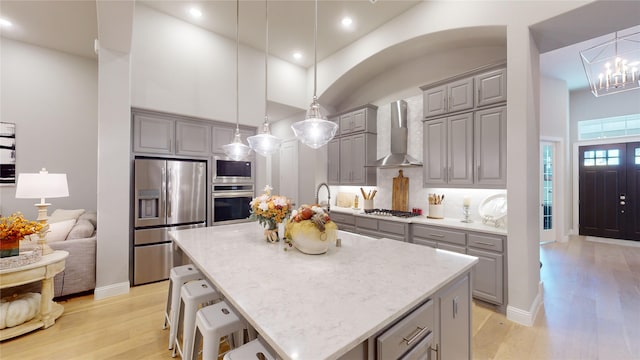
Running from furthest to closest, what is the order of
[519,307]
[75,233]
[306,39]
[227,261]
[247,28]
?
[306,39] < [247,28] < [75,233] < [519,307] < [227,261]

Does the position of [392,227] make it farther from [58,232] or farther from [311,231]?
[58,232]

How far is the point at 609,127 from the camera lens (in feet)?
18.8

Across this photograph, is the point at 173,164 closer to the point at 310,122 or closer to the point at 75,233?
the point at 75,233

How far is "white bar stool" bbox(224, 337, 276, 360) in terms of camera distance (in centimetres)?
105

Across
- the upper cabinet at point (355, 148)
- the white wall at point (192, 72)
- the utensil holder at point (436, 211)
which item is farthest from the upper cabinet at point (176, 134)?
the utensil holder at point (436, 211)

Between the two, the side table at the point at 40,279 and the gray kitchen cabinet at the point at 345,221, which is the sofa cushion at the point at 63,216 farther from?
the gray kitchen cabinet at the point at 345,221

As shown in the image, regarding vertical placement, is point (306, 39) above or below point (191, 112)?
above

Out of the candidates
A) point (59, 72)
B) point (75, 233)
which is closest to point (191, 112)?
point (75, 233)

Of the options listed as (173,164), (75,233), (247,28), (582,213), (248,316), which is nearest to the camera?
(248,316)

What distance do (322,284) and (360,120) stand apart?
3.67 metres

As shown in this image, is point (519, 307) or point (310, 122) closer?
point (310, 122)

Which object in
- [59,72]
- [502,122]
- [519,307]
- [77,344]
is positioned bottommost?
[77,344]

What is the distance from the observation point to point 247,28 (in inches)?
151

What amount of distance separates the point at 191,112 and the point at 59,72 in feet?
9.34
